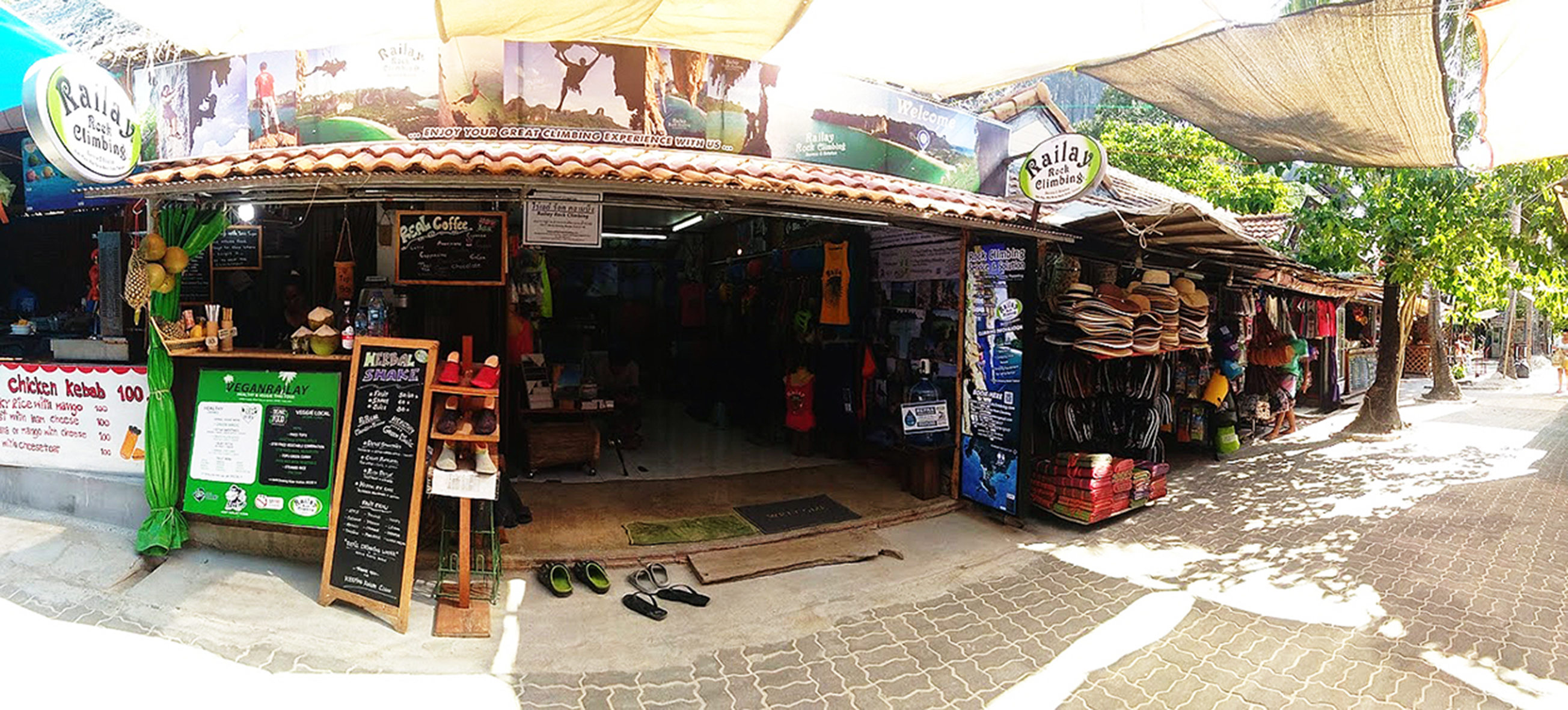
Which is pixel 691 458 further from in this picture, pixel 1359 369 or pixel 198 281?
pixel 1359 369

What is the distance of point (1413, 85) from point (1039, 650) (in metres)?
4.75

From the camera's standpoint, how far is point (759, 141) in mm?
6426

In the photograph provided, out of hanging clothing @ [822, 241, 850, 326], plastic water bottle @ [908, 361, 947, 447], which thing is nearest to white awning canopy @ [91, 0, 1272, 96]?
hanging clothing @ [822, 241, 850, 326]

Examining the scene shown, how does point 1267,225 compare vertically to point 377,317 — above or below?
above

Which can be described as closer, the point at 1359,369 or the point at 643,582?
the point at 643,582

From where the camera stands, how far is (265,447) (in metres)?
4.92

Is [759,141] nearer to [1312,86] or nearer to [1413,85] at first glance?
[1312,86]

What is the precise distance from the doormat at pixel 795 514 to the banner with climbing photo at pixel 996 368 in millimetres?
1372

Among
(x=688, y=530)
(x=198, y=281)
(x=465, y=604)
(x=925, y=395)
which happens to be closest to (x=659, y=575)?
(x=688, y=530)

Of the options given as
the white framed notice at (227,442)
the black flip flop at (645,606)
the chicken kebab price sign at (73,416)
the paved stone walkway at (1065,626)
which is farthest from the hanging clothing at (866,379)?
the chicken kebab price sign at (73,416)

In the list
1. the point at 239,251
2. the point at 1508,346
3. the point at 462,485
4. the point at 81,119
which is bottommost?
the point at 462,485

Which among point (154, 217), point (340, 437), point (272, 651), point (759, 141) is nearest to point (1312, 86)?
point (759, 141)

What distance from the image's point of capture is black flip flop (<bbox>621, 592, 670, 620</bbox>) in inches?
177

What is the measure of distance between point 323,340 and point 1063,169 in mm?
5827
